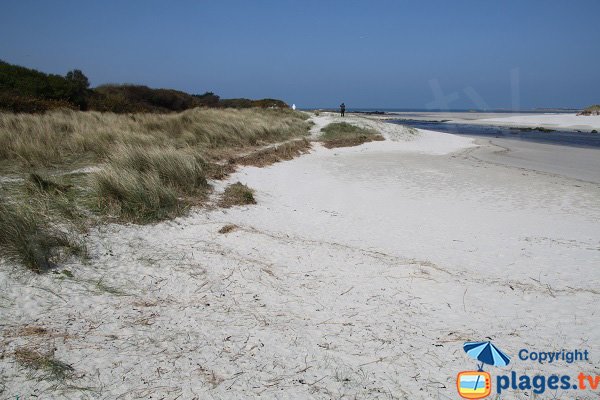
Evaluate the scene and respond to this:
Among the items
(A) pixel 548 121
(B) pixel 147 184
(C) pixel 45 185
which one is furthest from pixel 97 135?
(A) pixel 548 121

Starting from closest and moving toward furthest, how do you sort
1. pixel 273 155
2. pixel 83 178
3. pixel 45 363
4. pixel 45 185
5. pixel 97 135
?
pixel 45 363 < pixel 45 185 < pixel 83 178 < pixel 97 135 < pixel 273 155

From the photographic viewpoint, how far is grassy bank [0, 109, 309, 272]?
4164 mm

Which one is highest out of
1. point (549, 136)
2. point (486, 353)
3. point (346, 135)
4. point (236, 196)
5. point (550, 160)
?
point (549, 136)

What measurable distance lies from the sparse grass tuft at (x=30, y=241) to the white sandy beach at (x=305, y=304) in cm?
18

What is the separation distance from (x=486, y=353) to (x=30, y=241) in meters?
4.56

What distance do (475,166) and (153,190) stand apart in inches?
454

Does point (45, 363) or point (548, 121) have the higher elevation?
point (548, 121)

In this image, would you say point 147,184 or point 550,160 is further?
point 550,160

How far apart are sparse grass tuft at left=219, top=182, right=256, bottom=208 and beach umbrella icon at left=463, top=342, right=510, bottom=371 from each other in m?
4.81

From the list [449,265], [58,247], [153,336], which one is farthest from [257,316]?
[449,265]

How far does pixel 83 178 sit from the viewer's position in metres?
6.72

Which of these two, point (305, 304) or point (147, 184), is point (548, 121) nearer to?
point (147, 184)

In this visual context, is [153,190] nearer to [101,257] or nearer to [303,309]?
[101,257]

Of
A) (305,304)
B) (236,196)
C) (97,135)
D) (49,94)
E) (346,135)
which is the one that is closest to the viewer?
(305,304)
